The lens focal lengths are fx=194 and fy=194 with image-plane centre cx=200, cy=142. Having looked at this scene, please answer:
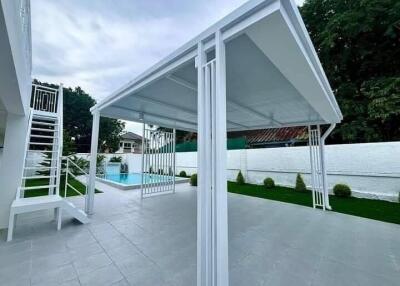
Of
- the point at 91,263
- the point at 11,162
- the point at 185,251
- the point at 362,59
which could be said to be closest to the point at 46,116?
the point at 11,162

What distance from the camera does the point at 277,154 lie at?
989cm

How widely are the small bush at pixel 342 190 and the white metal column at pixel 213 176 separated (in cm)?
763

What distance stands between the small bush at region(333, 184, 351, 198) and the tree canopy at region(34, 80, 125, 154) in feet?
79.7

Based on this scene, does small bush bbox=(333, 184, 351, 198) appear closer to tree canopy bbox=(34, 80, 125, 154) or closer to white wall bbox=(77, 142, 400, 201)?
white wall bbox=(77, 142, 400, 201)

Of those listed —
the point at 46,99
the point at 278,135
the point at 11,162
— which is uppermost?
the point at 46,99

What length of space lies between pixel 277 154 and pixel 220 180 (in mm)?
8807

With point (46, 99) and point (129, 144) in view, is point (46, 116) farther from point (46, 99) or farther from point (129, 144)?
point (129, 144)

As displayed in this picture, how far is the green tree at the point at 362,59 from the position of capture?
832 cm

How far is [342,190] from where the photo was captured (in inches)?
292

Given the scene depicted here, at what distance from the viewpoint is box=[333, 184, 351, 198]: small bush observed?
7369 millimetres

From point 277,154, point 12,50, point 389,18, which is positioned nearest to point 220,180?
point 12,50

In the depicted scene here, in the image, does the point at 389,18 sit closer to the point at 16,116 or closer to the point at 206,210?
the point at 206,210

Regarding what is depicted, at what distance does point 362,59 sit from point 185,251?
1280 cm

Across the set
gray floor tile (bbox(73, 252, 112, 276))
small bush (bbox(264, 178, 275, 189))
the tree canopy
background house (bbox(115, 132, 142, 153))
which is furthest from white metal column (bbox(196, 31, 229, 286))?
background house (bbox(115, 132, 142, 153))
